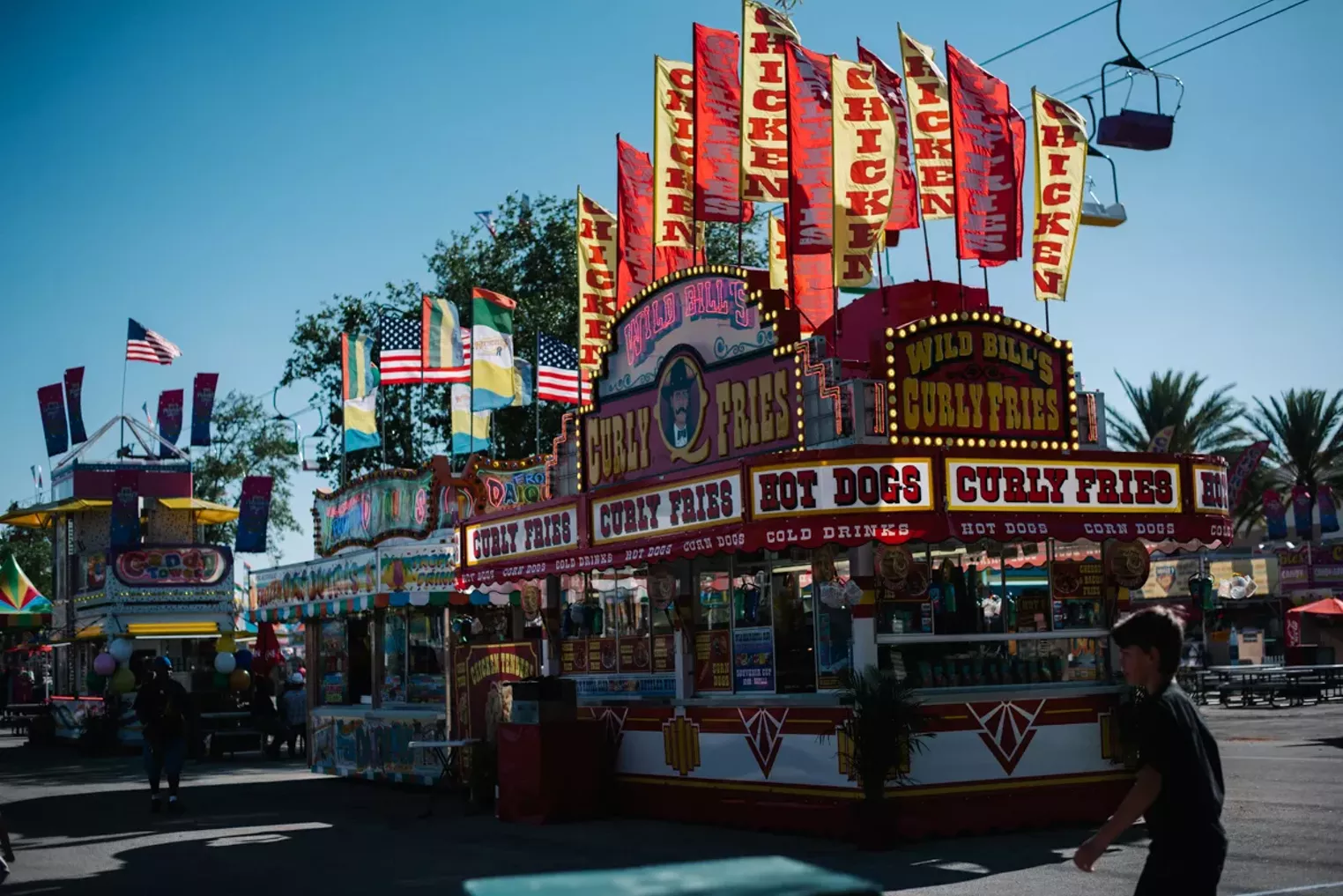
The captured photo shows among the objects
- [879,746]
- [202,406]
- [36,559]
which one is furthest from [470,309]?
[36,559]

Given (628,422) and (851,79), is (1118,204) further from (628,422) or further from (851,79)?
(628,422)

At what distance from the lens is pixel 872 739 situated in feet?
45.4

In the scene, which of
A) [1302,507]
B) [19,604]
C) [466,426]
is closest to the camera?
[466,426]

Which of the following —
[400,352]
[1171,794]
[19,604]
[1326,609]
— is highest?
[400,352]

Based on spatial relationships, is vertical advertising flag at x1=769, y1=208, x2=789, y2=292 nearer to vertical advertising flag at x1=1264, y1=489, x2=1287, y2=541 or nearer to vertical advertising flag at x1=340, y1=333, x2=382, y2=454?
vertical advertising flag at x1=340, y1=333, x2=382, y2=454

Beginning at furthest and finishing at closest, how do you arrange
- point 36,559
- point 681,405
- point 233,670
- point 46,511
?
1. point 36,559
2. point 46,511
3. point 233,670
4. point 681,405

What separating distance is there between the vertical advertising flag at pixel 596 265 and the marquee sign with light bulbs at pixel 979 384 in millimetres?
7109

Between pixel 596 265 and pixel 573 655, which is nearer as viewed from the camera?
pixel 573 655

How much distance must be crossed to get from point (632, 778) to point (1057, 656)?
5013mm

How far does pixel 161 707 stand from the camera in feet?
61.9

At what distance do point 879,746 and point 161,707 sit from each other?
9665 mm

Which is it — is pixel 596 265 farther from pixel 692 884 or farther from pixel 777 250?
pixel 692 884

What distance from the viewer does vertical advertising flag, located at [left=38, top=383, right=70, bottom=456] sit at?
43500mm

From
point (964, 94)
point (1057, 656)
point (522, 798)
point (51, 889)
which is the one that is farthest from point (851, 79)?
point (51, 889)
